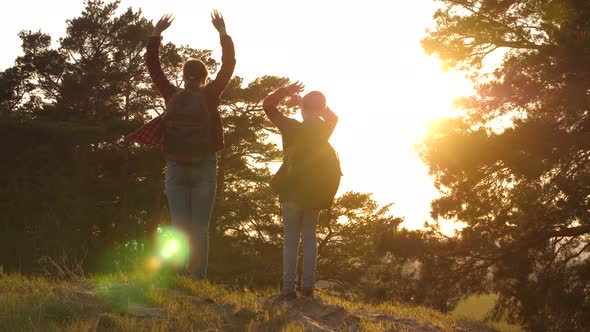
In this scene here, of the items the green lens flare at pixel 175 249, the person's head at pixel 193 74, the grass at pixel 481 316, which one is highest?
the person's head at pixel 193 74

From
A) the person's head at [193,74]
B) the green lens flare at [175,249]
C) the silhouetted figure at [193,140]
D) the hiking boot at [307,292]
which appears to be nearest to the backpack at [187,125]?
the silhouetted figure at [193,140]

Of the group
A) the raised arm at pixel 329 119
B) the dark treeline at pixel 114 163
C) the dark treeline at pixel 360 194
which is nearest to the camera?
the raised arm at pixel 329 119

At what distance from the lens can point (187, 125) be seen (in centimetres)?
487

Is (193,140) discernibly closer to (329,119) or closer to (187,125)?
(187,125)

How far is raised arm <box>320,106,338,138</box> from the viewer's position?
5051 mm

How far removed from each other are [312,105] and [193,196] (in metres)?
1.21

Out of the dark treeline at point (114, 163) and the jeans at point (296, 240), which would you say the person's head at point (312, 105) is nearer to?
the jeans at point (296, 240)

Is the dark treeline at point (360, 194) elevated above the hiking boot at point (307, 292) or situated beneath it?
elevated above

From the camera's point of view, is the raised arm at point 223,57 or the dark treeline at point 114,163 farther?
the dark treeline at point 114,163

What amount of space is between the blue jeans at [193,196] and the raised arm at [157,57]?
2.06ft

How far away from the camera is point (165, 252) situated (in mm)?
5039

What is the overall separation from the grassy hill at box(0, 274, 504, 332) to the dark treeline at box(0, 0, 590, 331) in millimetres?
799

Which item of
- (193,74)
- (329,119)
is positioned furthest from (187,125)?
(329,119)

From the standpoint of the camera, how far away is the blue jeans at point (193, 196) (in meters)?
4.87
